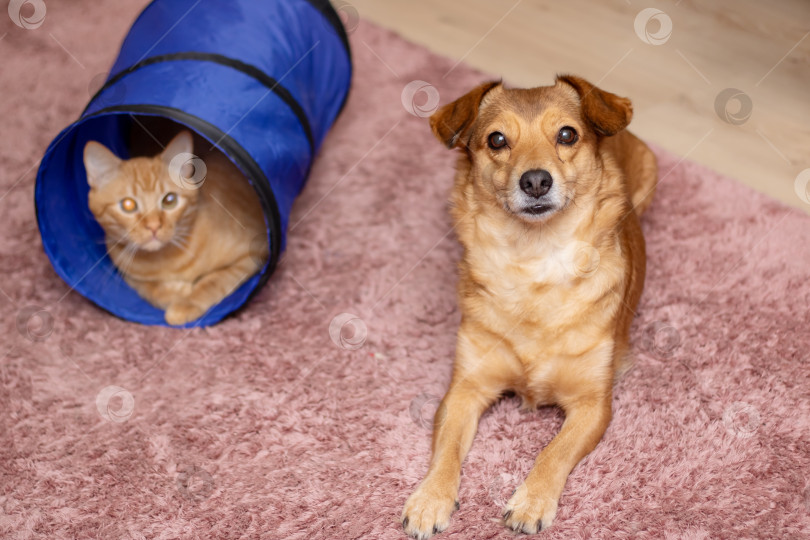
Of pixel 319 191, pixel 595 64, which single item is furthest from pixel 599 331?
pixel 595 64

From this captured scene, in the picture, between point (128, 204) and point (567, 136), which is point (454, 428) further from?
point (128, 204)

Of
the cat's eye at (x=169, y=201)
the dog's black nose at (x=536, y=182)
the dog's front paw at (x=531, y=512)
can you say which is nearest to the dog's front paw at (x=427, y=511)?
the dog's front paw at (x=531, y=512)

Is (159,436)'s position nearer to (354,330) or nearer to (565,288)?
(354,330)

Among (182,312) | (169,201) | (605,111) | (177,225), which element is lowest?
(182,312)

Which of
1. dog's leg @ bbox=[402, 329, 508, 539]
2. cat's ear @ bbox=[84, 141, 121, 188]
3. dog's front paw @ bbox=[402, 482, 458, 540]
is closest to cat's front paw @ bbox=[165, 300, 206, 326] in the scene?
cat's ear @ bbox=[84, 141, 121, 188]

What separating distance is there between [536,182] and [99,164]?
5.88ft

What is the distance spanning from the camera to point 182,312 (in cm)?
327

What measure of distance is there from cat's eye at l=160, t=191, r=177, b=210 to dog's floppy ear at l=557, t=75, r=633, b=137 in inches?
66.9

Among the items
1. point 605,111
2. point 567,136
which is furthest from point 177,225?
point 605,111

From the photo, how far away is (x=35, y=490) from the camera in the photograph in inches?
101

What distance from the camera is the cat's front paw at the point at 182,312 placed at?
3266mm

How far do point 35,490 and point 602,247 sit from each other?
2.04 m

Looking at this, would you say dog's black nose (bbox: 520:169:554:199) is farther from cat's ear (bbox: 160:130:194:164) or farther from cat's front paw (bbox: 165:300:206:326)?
cat's front paw (bbox: 165:300:206:326)

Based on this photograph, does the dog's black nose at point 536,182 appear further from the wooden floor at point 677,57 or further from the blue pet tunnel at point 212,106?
the wooden floor at point 677,57
